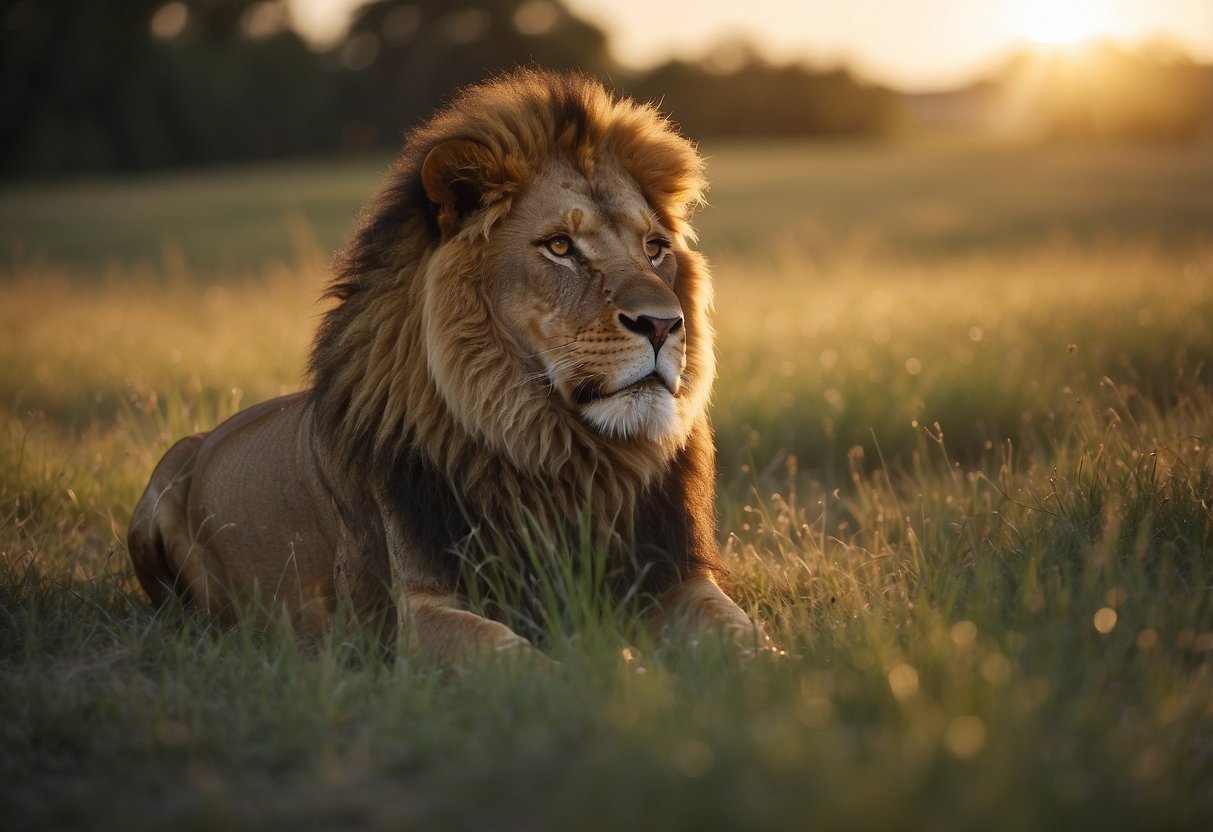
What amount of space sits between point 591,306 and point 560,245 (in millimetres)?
256

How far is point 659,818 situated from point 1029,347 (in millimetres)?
5471

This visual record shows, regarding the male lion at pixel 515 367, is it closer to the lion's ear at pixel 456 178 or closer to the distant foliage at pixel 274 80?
the lion's ear at pixel 456 178

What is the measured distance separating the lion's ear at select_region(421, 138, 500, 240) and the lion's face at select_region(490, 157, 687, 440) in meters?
0.12

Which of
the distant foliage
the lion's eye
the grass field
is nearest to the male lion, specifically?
the lion's eye

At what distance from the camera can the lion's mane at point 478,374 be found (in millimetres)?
3480

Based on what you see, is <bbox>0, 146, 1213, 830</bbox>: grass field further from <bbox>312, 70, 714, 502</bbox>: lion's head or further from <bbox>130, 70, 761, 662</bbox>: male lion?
<bbox>312, 70, 714, 502</bbox>: lion's head

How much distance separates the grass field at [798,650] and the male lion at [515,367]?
0.97 feet

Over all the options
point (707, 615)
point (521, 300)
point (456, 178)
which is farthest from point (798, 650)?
point (456, 178)

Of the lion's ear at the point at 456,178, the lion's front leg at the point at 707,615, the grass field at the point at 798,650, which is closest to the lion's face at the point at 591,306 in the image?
the lion's ear at the point at 456,178

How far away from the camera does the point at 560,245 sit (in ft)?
11.6

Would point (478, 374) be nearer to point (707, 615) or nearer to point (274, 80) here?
point (707, 615)

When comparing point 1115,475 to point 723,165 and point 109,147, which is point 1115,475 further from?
point 109,147

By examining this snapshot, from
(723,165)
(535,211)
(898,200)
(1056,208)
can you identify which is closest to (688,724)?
(535,211)

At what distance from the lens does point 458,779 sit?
2.32 meters
